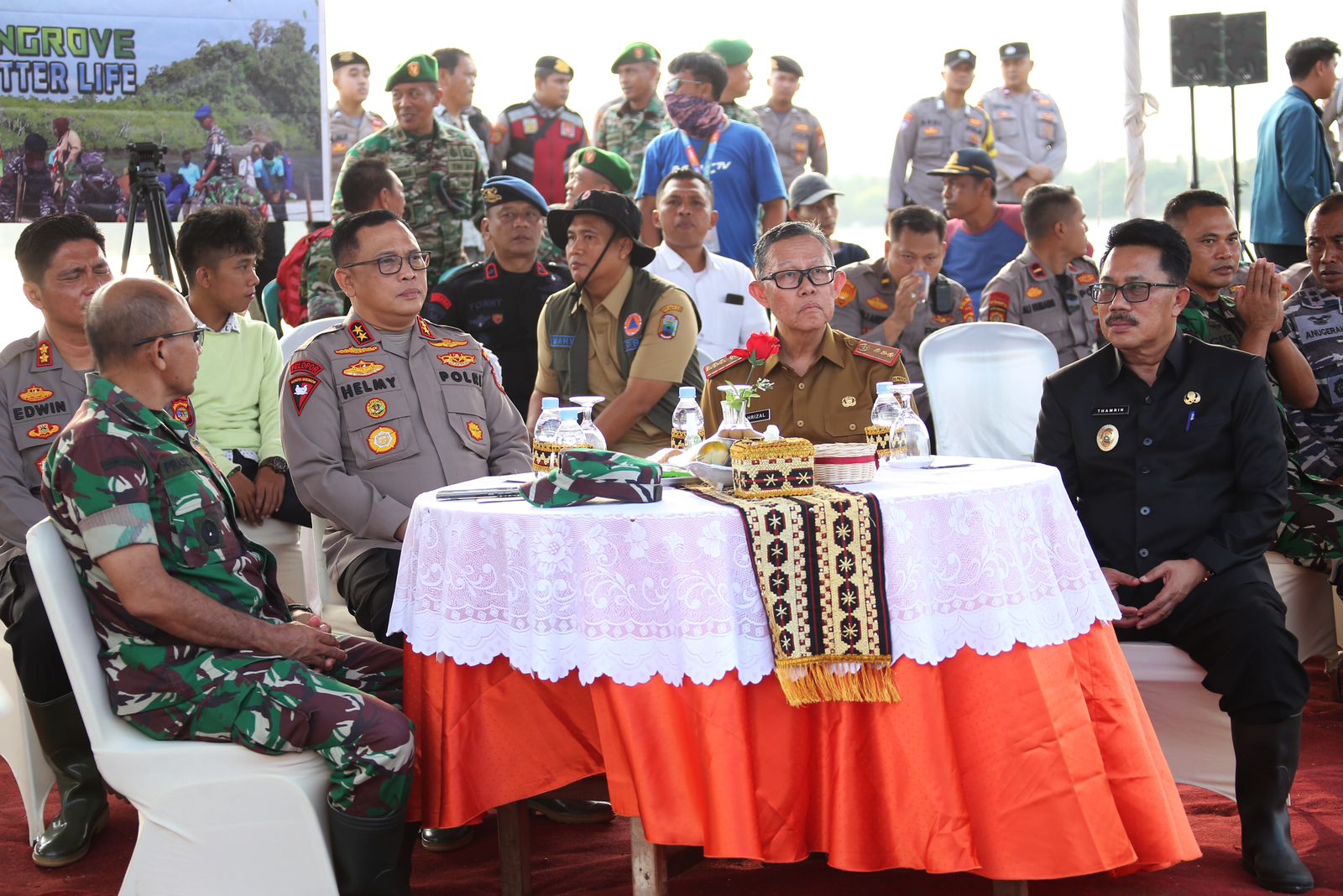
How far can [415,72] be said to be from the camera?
21.9ft

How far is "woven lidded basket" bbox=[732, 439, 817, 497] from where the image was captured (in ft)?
8.90

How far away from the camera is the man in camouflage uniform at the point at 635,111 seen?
25.3 ft

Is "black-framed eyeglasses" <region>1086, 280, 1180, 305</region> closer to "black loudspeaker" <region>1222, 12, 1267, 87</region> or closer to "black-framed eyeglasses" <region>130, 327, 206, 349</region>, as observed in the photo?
"black-framed eyeglasses" <region>130, 327, 206, 349</region>

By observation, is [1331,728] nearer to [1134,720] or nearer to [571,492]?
[1134,720]

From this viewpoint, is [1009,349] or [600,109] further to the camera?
[600,109]

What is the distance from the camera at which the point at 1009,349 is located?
4949 millimetres

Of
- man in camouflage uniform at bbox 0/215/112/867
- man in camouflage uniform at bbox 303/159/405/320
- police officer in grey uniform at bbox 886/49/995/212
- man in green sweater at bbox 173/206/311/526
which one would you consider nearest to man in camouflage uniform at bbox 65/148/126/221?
man in camouflage uniform at bbox 303/159/405/320

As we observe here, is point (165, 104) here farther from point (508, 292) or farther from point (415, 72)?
point (508, 292)

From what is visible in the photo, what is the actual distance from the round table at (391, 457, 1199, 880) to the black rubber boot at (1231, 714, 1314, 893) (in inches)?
16.7

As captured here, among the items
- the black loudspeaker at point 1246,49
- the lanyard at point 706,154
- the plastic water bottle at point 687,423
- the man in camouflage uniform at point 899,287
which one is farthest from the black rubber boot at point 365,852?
the black loudspeaker at point 1246,49

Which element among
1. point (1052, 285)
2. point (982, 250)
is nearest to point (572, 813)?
point (1052, 285)

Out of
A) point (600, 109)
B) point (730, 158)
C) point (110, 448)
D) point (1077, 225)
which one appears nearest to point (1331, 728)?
point (1077, 225)

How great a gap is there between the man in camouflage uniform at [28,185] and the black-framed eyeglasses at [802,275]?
3.52m

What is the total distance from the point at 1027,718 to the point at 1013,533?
1.20 feet
